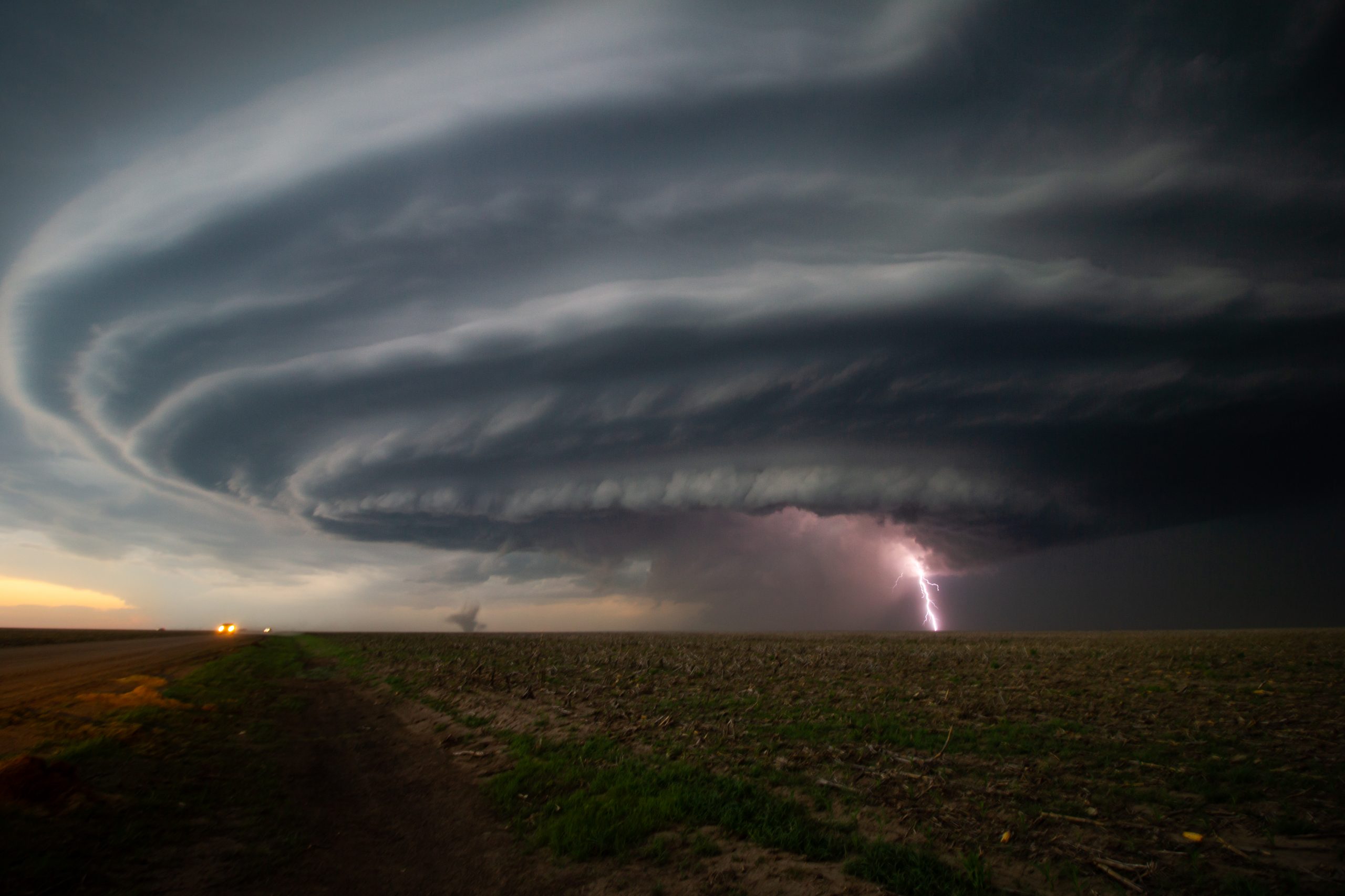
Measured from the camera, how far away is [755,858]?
1120 cm

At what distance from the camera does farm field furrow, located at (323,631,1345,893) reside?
34.6 ft

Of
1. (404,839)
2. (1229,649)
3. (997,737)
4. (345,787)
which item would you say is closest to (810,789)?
(997,737)

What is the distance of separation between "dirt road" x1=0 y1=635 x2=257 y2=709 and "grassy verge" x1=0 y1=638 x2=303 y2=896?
10.2 meters

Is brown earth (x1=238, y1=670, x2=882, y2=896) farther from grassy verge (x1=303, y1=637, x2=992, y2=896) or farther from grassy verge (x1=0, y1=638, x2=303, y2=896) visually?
grassy verge (x1=0, y1=638, x2=303, y2=896)

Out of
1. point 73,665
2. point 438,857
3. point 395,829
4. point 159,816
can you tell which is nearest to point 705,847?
point 438,857

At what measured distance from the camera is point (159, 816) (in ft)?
41.1

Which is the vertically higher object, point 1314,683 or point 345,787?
point 1314,683

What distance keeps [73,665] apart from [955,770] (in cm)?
5375

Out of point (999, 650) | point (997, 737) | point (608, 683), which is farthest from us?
point (999, 650)

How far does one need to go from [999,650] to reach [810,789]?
145 feet

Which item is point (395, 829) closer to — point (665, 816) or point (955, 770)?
point (665, 816)

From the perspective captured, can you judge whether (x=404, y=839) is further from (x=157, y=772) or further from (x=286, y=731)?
(x=286, y=731)

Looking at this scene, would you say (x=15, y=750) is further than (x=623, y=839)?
Yes

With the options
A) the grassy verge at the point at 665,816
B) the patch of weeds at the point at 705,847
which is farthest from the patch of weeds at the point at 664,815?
the patch of weeds at the point at 705,847
